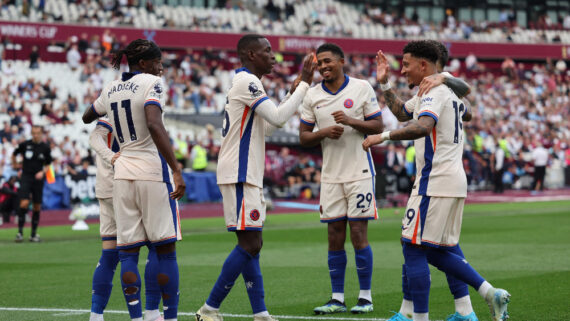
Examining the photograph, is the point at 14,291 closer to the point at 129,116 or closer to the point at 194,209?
the point at 129,116

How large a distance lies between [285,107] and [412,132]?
3.65ft

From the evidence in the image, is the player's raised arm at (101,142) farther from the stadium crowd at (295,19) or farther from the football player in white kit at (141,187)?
the stadium crowd at (295,19)

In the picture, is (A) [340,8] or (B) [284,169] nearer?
(B) [284,169]

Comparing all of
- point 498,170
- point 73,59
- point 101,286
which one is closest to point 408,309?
point 101,286

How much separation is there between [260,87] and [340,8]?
147 ft

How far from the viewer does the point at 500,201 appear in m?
28.8

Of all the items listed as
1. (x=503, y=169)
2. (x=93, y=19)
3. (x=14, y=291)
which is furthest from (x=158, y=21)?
(x=14, y=291)

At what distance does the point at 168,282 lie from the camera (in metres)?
6.72

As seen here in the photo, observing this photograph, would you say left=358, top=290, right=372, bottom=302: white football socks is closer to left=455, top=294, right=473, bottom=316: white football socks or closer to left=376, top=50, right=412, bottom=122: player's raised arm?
left=455, top=294, right=473, bottom=316: white football socks

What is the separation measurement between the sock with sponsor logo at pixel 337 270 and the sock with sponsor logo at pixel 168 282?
209 centimetres

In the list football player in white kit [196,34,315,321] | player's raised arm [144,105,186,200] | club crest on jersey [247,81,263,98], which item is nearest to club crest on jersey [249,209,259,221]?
football player in white kit [196,34,315,321]

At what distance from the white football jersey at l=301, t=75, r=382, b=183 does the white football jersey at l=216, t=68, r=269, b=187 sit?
1.42 m

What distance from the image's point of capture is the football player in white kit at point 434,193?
668 cm

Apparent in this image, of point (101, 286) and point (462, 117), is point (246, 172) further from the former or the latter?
point (462, 117)
